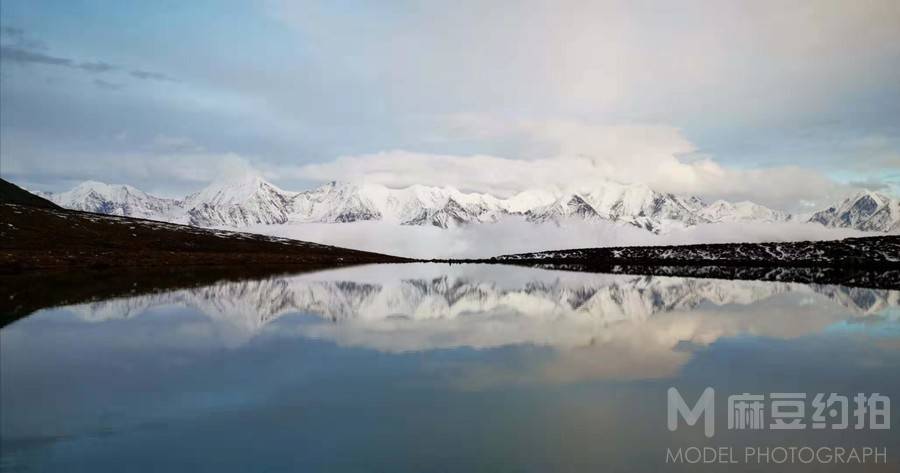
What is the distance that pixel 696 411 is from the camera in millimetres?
14742

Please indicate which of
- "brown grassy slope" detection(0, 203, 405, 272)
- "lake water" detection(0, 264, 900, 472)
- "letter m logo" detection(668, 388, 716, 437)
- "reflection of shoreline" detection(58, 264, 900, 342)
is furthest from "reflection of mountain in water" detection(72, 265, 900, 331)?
"brown grassy slope" detection(0, 203, 405, 272)

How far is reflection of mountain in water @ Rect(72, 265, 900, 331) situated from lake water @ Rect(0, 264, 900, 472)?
2.70 feet

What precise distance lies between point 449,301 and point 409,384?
2714cm

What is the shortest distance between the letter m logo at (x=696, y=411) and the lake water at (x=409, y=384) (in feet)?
0.71

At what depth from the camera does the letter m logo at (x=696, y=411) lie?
1366cm

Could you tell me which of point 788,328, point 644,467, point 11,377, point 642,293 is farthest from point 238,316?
point 642,293

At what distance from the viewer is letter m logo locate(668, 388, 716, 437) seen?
13.7m

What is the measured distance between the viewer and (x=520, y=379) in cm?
1803

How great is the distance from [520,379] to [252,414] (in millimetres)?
8337

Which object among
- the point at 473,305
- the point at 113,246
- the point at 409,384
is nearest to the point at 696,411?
the point at 409,384

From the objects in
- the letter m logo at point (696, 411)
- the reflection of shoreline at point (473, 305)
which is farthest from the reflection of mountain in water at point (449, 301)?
the letter m logo at point (696, 411)

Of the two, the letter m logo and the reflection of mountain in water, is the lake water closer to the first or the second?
the letter m logo

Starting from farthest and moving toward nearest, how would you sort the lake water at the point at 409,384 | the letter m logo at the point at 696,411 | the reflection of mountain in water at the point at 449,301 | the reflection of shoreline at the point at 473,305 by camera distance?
1. the reflection of mountain in water at the point at 449,301
2. the reflection of shoreline at the point at 473,305
3. the letter m logo at the point at 696,411
4. the lake water at the point at 409,384

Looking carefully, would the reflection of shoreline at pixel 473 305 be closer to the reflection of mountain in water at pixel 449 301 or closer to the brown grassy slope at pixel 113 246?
the reflection of mountain in water at pixel 449 301
